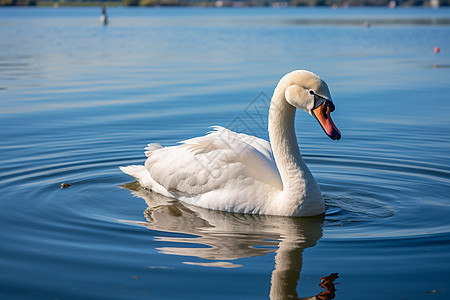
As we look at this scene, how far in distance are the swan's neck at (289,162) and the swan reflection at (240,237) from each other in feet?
0.81

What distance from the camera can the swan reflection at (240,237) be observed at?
5781mm

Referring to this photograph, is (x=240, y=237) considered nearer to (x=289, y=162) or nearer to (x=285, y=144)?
(x=289, y=162)

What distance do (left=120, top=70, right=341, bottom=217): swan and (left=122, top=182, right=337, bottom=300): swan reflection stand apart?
0.58 ft

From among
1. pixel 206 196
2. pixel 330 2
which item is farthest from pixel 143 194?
pixel 330 2

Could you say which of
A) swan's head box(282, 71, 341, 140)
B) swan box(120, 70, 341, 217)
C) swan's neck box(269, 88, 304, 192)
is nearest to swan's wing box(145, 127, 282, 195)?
swan box(120, 70, 341, 217)

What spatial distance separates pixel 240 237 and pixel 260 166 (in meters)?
1.39

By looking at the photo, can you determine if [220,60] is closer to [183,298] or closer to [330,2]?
[183,298]

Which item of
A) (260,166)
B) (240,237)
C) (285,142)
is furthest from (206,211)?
(285,142)

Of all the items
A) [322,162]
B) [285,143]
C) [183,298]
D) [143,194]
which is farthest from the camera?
[322,162]

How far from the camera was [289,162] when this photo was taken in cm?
Answer: 752

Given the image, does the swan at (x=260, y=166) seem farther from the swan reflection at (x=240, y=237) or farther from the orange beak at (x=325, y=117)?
the swan reflection at (x=240, y=237)

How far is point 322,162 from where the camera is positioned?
33.6 ft

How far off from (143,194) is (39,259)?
291cm

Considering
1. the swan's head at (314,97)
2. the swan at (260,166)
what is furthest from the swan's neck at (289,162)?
the swan's head at (314,97)
